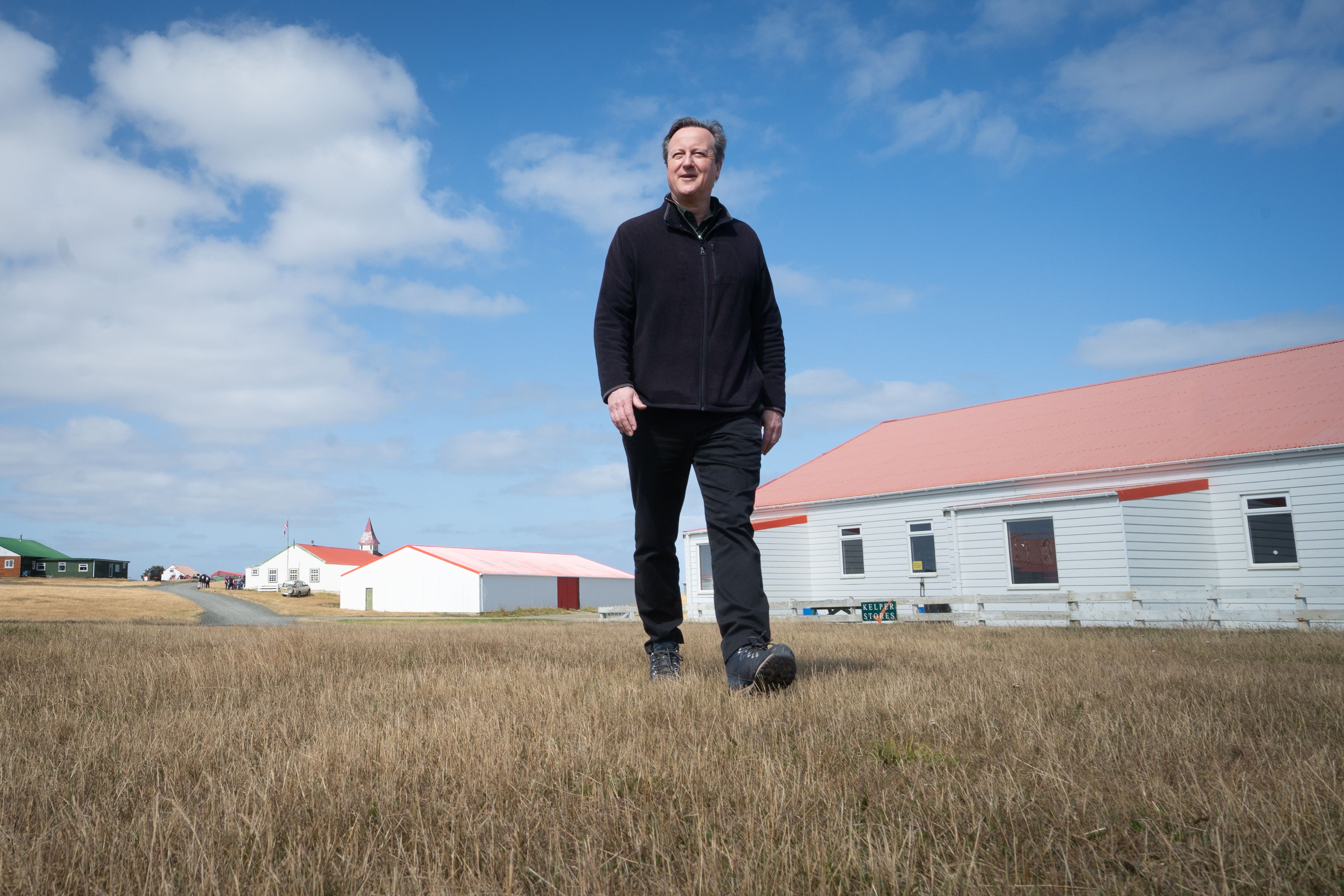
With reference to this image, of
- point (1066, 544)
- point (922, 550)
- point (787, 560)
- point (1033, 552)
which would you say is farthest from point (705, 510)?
point (787, 560)

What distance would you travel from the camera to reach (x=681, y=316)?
416 cm

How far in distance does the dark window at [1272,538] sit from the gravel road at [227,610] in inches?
755

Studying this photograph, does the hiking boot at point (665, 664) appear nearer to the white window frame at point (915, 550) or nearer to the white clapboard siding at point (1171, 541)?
the white clapboard siding at point (1171, 541)

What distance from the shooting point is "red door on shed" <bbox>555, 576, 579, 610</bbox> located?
5603cm

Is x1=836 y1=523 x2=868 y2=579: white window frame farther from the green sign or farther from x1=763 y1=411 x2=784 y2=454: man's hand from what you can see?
x1=763 y1=411 x2=784 y2=454: man's hand

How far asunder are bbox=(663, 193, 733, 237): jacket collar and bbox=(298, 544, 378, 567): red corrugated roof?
88469 millimetres

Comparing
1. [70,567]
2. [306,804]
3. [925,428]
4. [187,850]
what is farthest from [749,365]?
[70,567]

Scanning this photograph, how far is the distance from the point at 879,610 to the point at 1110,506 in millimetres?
5462

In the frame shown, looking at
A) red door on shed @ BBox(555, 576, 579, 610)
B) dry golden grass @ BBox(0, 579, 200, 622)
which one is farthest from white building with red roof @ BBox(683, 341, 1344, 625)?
red door on shed @ BBox(555, 576, 579, 610)

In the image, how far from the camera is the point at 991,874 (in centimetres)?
147

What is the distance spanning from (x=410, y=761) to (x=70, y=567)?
14090 cm

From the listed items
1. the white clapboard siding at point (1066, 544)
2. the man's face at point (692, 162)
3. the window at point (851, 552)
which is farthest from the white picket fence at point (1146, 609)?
the man's face at point (692, 162)

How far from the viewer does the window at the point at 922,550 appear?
2216 centimetres

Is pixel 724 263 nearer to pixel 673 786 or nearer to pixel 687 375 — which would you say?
pixel 687 375
